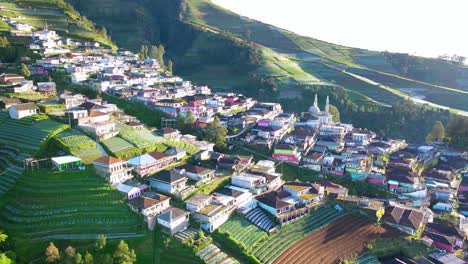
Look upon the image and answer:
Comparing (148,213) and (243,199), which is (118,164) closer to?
(148,213)

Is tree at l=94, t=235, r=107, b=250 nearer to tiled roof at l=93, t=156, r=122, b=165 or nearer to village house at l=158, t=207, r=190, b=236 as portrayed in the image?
village house at l=158, t=207, r=190, b=236

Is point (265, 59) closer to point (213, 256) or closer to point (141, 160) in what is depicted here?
point (141, 160)

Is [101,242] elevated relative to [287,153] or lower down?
lower down

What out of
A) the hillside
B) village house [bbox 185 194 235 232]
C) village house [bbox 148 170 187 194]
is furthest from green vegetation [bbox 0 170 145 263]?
the hillside

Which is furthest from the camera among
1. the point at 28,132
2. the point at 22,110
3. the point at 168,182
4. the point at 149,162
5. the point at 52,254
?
the point at 22,110

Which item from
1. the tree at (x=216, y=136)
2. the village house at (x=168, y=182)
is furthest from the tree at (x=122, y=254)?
the tree at (x=216, y=136)

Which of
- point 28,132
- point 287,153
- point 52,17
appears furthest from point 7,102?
point 52,17

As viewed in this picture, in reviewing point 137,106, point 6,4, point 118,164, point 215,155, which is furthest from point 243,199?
point 6,4
